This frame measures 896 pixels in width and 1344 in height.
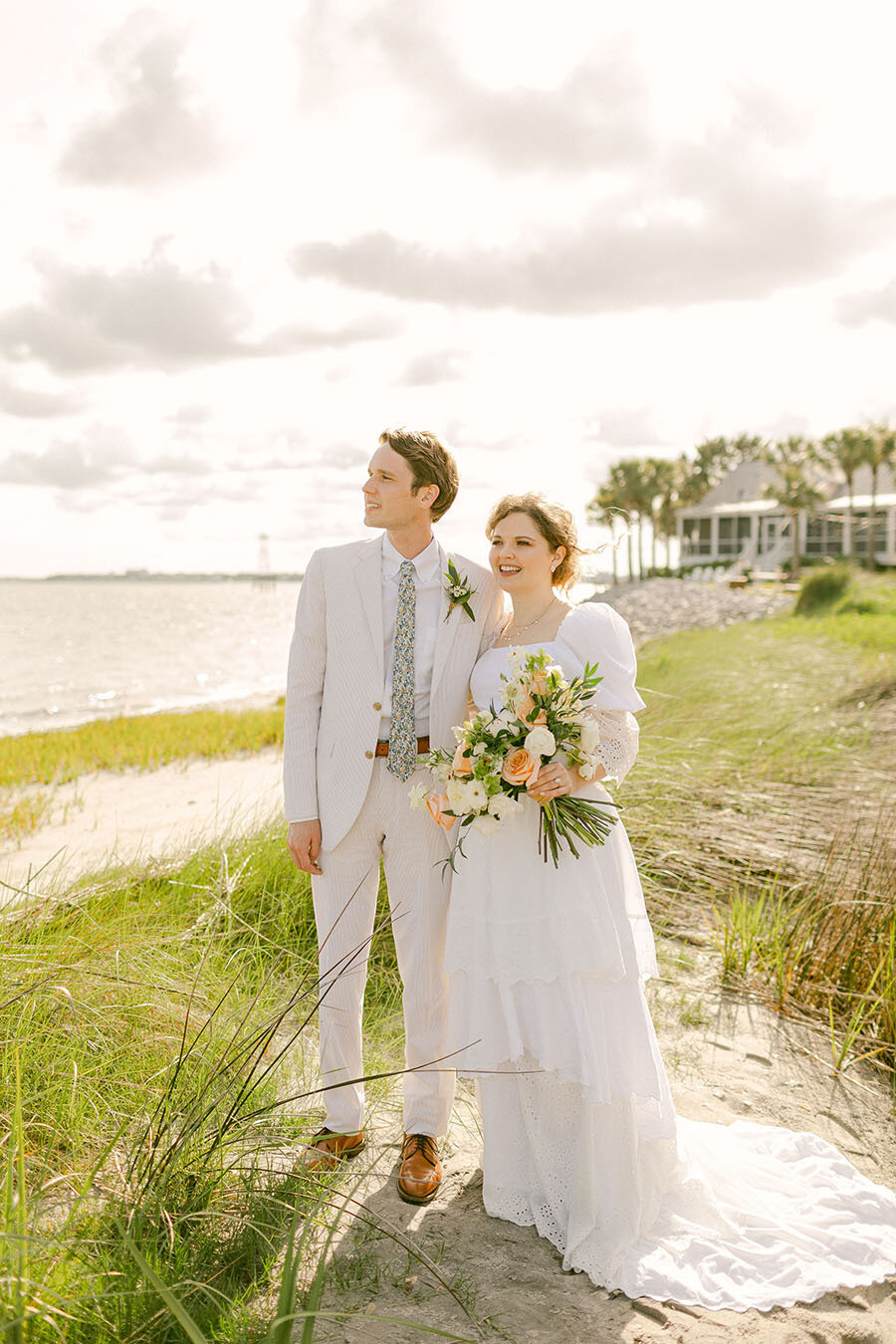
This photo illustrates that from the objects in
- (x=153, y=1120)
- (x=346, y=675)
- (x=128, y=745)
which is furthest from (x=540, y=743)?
(x=128, y=745)

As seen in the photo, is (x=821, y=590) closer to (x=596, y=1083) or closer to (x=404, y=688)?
(x=404, y=688)

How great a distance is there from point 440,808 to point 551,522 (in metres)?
1.08

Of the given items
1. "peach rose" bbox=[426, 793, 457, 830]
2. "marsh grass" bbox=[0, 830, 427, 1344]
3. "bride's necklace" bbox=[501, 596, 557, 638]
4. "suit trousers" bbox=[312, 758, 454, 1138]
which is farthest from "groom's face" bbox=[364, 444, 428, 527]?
"marsh grass" bbox=[0, 830, 427, 1344]

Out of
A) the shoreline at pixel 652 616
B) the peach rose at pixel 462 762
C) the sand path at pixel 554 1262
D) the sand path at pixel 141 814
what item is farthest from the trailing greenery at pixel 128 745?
the peach rose at pixel 462 762

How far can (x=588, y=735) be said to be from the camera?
299cm

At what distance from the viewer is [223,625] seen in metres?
81.4

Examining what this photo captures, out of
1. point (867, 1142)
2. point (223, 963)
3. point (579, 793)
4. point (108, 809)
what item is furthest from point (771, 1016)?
point (108, 809)

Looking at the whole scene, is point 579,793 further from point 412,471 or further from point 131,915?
point 131,915

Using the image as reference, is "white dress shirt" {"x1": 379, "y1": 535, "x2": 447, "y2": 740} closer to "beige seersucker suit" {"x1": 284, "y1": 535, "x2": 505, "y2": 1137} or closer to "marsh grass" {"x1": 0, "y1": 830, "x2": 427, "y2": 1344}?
"beige seersucker suit" {"x1": 284, "y1": 535, "x2": 505, "y2": 1137}

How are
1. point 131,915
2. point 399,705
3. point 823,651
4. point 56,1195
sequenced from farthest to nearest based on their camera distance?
point 823,651 < point 131,915 < point 399,705 < point 56,1195

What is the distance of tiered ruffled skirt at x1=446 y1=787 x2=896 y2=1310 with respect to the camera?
2.99m

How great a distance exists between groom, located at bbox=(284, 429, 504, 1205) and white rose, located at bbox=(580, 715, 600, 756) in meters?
0.62

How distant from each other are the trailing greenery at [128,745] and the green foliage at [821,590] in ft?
50.9

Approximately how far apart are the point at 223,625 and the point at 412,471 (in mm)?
80433
